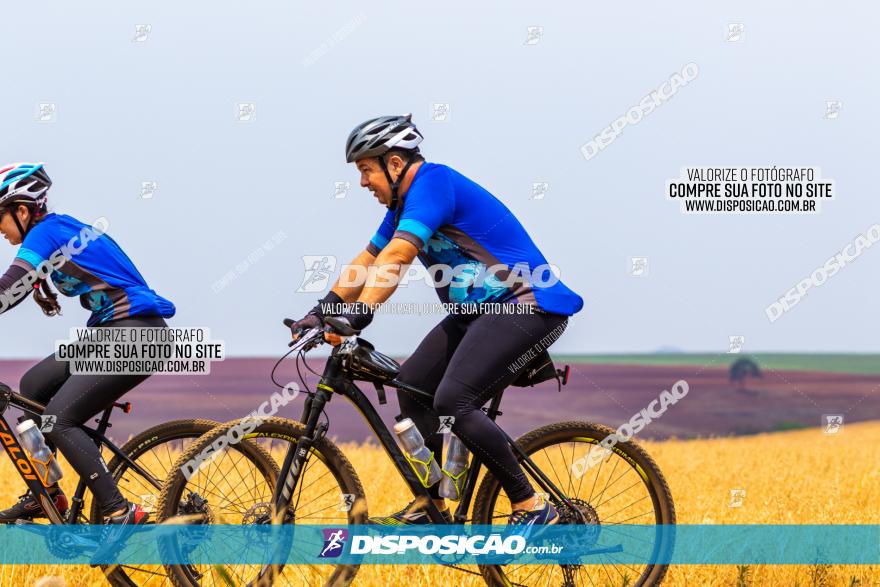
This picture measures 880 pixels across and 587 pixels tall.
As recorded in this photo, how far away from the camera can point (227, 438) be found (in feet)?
19.1

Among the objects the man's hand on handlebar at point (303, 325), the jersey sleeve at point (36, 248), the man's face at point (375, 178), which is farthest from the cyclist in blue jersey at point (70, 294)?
the man's face at point (375, 178)

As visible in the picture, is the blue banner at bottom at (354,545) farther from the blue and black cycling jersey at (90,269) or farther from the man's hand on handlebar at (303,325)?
the blue and black cycling jersey at (90,269)

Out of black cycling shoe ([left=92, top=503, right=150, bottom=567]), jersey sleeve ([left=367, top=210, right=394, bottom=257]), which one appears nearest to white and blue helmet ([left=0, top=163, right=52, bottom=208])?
black cycling shoe ([left=92, top=503, right=150, bottom=567])

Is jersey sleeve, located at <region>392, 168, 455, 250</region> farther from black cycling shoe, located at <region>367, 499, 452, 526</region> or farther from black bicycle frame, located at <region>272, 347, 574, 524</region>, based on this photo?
black cycling shoe, located at <region>367, 499, 452, 526</region>

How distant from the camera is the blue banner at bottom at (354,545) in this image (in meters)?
5.93

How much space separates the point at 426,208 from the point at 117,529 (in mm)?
2658

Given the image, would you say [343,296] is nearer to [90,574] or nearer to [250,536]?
[250,536]

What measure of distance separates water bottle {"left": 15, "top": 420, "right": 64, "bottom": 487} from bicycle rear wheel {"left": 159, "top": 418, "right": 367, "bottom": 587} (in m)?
1.04

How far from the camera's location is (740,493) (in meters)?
9.70

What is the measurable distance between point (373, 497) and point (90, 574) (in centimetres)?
309

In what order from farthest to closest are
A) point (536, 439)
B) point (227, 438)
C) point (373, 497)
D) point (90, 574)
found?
point (373, 497), point (90, 574), point (536, 439), point (227, 438)

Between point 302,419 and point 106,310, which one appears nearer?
point 302,419

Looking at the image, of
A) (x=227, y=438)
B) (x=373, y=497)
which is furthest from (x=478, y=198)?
(x=373, y=497)

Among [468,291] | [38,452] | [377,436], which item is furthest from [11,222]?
[468,291]
